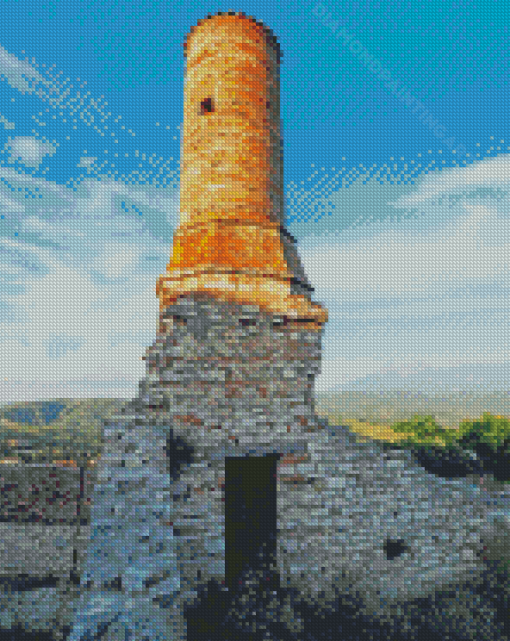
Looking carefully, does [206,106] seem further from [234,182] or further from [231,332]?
[231,332]

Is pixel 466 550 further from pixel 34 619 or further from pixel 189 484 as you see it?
pixel 34 619

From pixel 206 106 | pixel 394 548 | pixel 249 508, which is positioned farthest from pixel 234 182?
pixel 394 548

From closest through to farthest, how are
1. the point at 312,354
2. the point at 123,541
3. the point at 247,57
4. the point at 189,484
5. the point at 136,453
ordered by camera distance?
the point at 123,541 → the point at 136,453 → the point at 189,484 → the point at 312,354 → the point at 247,57

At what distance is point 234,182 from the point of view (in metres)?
6.16

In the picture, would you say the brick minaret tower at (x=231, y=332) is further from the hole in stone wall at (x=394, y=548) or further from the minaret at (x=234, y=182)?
the hole in stone wall at (x=394, y=548)

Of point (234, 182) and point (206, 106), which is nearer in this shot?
point (234, 182)

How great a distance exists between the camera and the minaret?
5.51 metres

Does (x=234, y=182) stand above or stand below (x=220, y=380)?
above

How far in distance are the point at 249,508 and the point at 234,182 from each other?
16.4ft

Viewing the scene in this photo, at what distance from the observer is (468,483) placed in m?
4.57

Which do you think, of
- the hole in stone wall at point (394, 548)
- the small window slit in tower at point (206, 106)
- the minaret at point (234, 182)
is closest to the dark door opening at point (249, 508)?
the hole in stone wall at point (394, 548)

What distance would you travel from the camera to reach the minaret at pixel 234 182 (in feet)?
18.1

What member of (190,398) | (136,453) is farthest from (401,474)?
(136,453)

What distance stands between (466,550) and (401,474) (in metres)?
1.22
